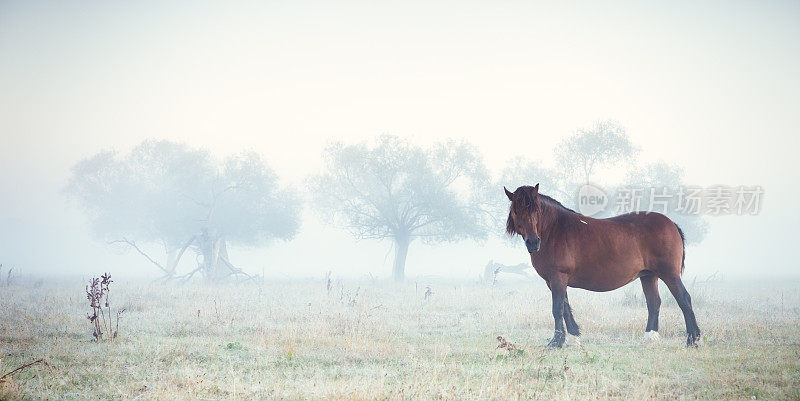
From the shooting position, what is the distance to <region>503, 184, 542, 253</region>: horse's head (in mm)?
8531

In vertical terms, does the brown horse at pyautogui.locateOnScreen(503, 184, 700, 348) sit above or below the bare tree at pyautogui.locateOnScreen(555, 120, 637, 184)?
below

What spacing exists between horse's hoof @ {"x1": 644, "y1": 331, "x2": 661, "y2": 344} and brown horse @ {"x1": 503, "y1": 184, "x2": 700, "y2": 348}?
0.60m

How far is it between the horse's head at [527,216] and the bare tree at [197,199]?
91.7 feet

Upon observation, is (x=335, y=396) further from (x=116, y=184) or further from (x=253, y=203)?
(x=116, y=184)

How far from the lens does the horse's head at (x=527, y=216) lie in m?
8.53

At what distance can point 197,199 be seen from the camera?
37.2m

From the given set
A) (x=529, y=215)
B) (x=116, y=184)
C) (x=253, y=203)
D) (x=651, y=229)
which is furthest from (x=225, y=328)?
(x=116, y=184)

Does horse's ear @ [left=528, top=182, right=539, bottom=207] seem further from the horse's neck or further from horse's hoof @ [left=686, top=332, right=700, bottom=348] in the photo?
horse's hoof @ [left=686, top=332, right=700, bottom=348]

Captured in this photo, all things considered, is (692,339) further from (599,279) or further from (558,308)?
(558,308)

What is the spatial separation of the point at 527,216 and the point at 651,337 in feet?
13.7

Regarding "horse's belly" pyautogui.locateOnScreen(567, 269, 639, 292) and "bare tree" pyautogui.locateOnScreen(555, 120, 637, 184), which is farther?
"bare tree" pyautogui.locateOnScreen(555, 120, 637, 184)
